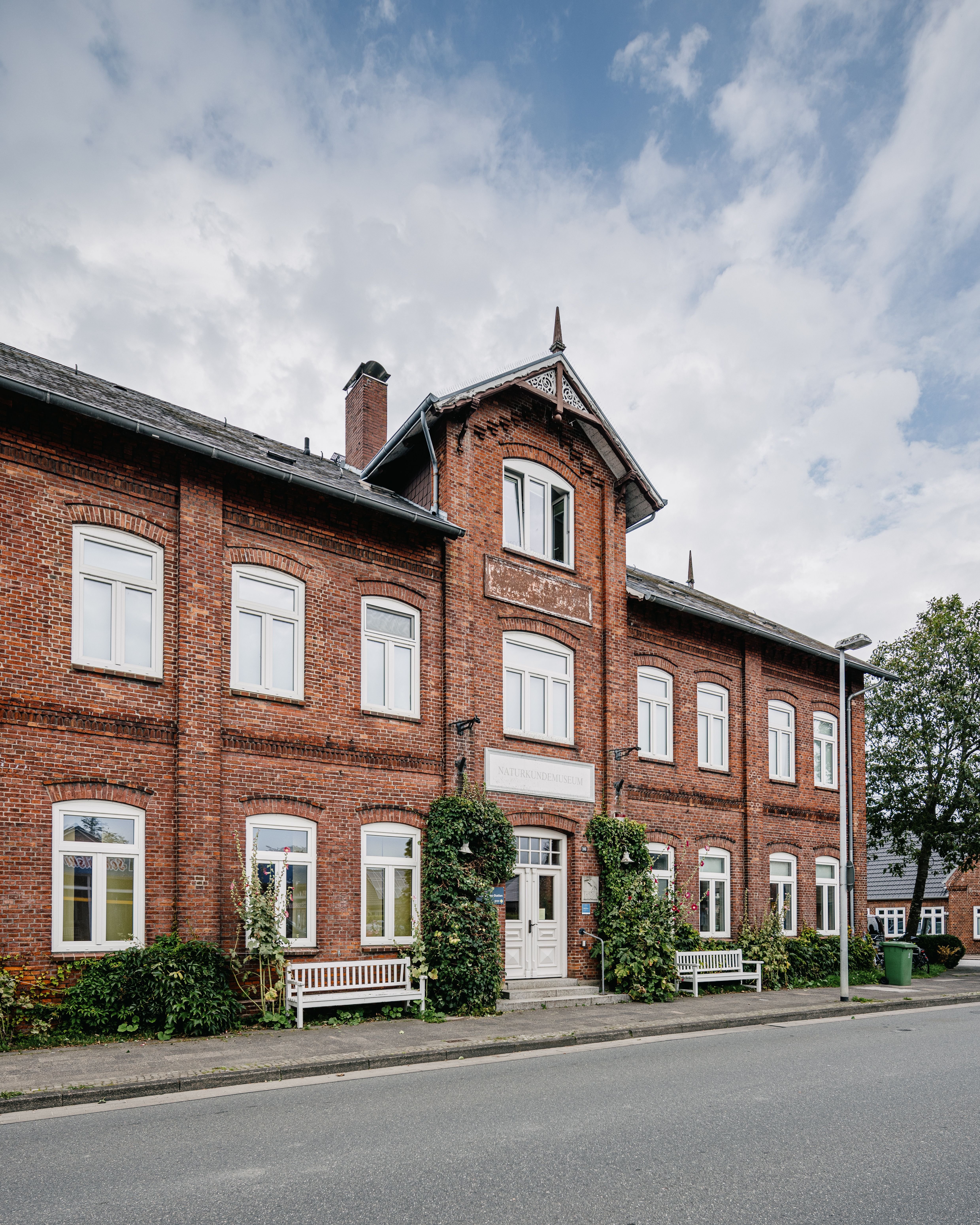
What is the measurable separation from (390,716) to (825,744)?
45.1 ft

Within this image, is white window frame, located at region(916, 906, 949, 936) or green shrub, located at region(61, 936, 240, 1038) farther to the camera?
white window frame, located at region(916, 906, 949, 936)

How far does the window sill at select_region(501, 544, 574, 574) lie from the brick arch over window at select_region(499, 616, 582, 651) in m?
1.09

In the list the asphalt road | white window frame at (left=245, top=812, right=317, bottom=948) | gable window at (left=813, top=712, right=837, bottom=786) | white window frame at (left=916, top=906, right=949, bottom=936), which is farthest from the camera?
white window frame at (left=916, top=906, right=949, bottom=936)

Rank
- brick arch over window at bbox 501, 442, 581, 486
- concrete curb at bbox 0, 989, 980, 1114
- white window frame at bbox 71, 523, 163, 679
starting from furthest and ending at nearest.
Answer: brick arch over window at bbox 501, 442, 581, 486 → white window frame at bbox 71, 523, 163, 679 → concrete curb at bbox 0, 989, 980, 1114

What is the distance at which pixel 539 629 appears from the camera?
18797 millimetres

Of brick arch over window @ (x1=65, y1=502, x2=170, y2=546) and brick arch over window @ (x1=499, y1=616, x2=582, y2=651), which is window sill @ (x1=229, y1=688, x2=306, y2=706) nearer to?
brick arch over window @ (x1=65, y1=502, x2=170, y2=546)

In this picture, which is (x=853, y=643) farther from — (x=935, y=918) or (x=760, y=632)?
(x=935, y=918)

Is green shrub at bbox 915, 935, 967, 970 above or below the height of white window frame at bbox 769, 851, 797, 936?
below

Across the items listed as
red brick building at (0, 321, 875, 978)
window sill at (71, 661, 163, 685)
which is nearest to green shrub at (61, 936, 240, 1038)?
red brick building at (0, 321, 875, 978)

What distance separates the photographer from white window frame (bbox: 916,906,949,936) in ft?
156

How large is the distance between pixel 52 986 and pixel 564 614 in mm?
10581

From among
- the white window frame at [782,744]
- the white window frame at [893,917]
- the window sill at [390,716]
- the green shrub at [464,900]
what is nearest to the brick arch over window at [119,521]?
the window sill at [390,716]

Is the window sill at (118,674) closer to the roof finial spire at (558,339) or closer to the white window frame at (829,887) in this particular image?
the roof finial spire at (558,339)

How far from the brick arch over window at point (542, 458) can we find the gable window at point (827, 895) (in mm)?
11744
